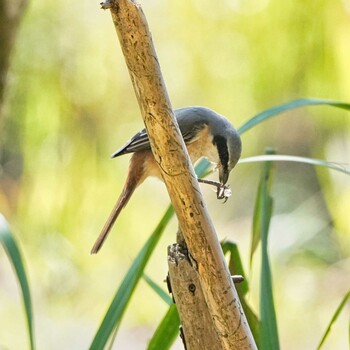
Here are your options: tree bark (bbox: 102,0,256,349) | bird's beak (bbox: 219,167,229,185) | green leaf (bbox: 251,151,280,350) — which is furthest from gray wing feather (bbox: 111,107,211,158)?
tree bark (bbox: 102,0,256,349)

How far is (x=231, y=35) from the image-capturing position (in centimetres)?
133

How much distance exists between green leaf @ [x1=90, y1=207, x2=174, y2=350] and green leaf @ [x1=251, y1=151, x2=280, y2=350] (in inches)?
4.4

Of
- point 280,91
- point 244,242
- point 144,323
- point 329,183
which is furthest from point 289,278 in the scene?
point 280,91

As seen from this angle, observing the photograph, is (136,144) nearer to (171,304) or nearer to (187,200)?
(171,304)

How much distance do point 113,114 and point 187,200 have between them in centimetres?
85

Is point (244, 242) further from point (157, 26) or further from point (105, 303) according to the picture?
point (157, 26)

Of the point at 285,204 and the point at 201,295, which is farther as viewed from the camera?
the point at 285,204

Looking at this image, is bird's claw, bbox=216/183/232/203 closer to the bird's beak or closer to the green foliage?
the bird's beak

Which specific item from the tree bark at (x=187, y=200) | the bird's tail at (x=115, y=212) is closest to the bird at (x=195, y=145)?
the bird's tail at (x=115, y=212)

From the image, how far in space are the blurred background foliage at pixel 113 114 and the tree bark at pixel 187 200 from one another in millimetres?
573

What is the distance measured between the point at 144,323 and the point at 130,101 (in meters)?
0.56

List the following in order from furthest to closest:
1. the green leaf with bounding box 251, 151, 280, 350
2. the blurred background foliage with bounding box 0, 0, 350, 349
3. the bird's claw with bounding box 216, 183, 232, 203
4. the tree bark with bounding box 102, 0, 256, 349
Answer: the blurred background foliage with bounding box 0, 0, 350, 349 → the bird's claw with bounding box 216, 183, 232, 203 → the green leaf with bounding box 251, 151, 280, 350 → the tree bark with bounding box 102, 0, 256, 349

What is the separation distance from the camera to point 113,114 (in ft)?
4.75

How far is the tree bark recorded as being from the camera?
61 centimetres
